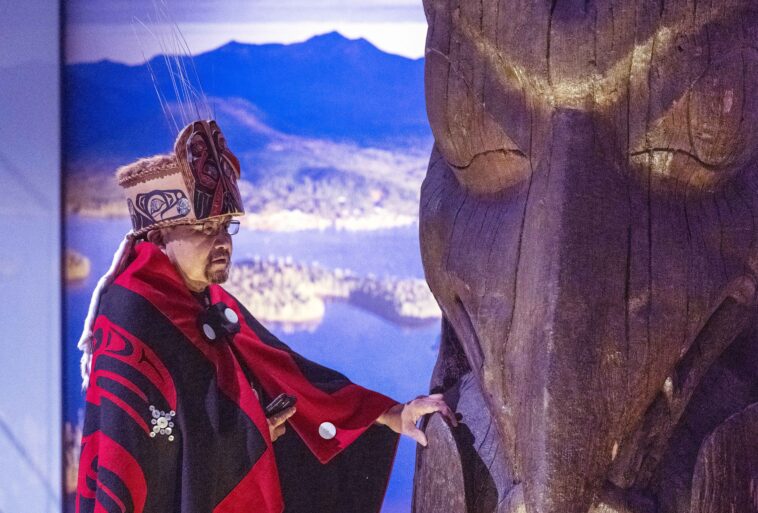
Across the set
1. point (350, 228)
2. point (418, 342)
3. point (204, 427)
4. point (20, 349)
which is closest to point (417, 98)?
point (350, 228)

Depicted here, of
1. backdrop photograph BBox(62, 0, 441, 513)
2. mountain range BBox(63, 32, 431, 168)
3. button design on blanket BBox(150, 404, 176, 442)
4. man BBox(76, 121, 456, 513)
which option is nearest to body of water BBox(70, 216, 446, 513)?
backdrop photograph BBox(62, 0, 441, 513)

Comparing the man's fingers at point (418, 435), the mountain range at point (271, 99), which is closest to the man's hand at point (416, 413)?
the man's fingers at point (418, 435)

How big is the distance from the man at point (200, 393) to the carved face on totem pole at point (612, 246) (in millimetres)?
296

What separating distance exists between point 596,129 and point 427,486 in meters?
0.56

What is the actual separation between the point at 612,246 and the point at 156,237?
89cm

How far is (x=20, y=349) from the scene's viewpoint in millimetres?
3277

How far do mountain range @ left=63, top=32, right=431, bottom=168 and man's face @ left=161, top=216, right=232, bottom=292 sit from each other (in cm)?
173

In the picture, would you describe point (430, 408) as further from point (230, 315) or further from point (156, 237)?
point (156, 237)

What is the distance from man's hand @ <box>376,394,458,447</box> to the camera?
1.28m

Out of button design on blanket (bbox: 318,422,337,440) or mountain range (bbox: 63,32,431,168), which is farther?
mountain range (bbox: 63,32,431,168)

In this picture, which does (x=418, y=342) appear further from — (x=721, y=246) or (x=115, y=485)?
(x=721, y=246)

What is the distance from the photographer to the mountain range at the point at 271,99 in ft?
10.6

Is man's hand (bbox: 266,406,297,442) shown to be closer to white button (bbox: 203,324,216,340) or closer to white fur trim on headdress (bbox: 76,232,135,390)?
white button (bbox: 203,324,216,340)

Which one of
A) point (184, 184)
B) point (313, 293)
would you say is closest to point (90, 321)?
point (184, 184)
